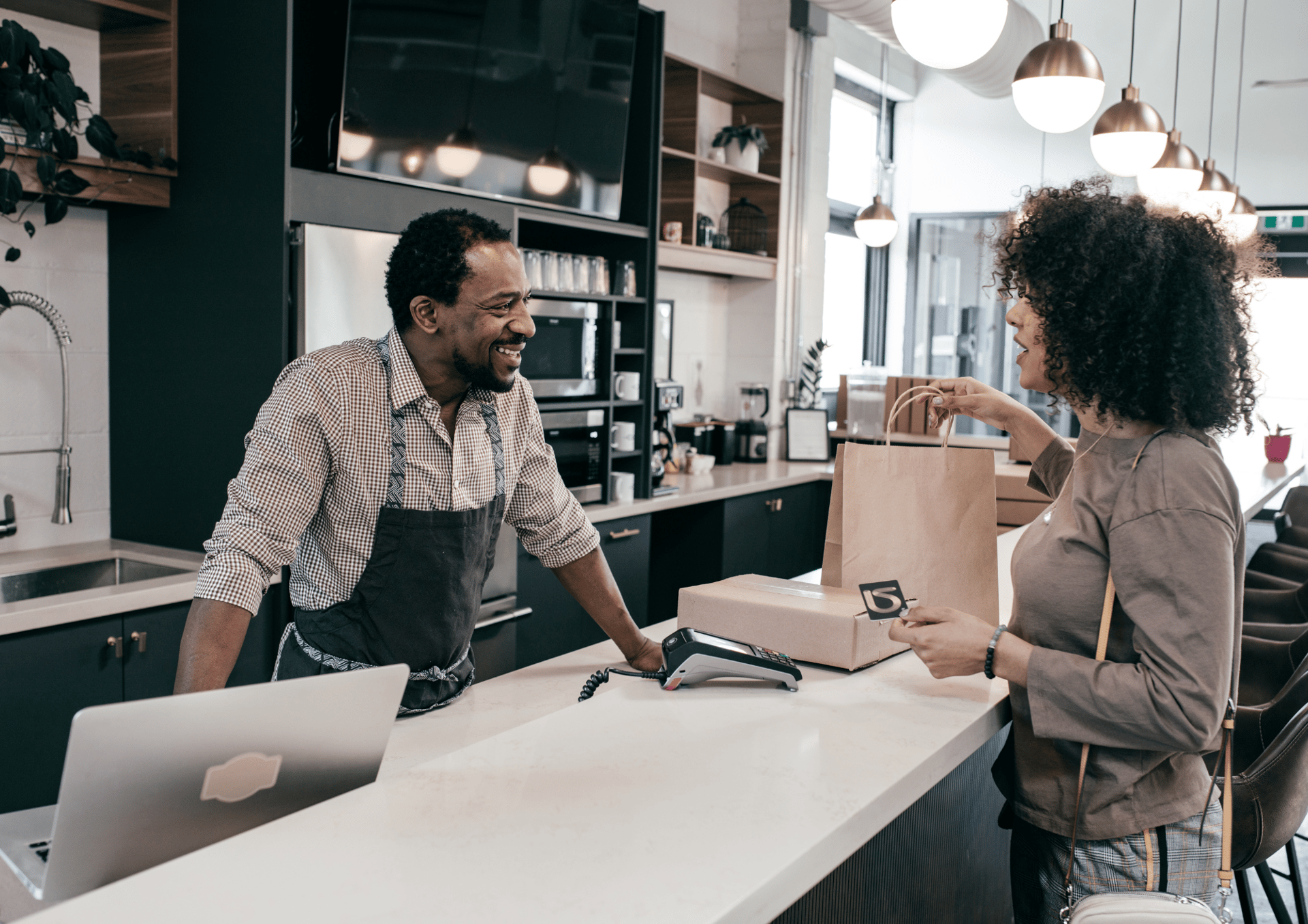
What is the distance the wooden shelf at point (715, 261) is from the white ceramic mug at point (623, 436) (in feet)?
2.96

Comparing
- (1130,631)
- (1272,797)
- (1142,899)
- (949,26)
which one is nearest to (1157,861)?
(1142,899)

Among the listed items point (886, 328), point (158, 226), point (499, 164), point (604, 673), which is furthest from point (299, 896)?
point (886, 328)

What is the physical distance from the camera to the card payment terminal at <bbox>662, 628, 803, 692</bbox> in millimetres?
1440

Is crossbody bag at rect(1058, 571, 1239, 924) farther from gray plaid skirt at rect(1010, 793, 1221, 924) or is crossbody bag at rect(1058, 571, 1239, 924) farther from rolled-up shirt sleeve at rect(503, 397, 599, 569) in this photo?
rolled-up shirt sleeve at rect(503, 397, 599, 569)

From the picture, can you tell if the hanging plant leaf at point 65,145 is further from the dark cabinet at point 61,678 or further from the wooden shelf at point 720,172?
the wooden shelf at point 720,172

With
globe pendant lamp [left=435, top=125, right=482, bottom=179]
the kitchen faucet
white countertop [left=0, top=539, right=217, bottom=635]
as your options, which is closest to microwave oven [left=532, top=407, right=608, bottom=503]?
globe pendant lamp [left=435, top=125, right=482, bottom=179]

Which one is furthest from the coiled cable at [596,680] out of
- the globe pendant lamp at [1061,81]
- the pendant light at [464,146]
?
the pendant light at [464,146]

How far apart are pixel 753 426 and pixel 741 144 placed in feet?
4.78

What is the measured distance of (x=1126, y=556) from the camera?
49.0 inches

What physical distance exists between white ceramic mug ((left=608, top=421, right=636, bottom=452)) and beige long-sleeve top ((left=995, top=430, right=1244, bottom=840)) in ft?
9.08

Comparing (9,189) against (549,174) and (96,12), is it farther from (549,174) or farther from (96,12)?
(549,174)

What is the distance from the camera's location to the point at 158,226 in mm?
2863

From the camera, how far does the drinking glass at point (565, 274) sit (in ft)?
12.6

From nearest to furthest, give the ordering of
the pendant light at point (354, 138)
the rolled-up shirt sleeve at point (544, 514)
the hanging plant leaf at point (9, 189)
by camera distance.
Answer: the rolled-up shirt sleeve at point (544, 514) < the hanging plant leaf at point (9, 189) < the pendant light at point (354, 138)
